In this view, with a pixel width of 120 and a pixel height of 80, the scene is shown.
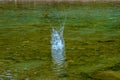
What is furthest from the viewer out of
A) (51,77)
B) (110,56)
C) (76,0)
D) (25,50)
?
(76,0)

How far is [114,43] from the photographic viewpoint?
24453mm

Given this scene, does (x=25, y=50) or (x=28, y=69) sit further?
(x=25, y=50)

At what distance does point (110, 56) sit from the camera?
19734mm

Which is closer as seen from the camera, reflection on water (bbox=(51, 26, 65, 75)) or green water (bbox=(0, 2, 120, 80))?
green water (bbox=(0, 2, 120, 80))

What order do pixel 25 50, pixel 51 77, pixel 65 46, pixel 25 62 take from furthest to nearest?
1. pixel 65 46
2. pixel 25 50
3. pixel 25 62
4. pixel 51 77

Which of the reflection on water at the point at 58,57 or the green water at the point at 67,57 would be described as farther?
the reflection on water at the point at 58,57

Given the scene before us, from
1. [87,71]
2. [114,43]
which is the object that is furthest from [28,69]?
[114,43]

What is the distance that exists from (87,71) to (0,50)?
25.0ft

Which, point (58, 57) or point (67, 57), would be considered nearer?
point (58, 57)

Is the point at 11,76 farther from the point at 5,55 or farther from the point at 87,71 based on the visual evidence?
the point at 5,55

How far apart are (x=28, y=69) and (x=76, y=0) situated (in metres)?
81.8

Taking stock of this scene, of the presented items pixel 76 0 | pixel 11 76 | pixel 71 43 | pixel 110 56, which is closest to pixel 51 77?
pixel 11 76

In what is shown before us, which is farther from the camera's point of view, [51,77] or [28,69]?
[28,69]

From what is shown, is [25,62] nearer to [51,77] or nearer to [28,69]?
[28,69]
